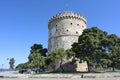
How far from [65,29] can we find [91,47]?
15505mm

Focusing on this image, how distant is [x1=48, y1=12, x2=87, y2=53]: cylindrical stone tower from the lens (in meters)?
54.9

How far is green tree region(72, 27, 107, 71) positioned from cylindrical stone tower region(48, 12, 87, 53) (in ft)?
39.3

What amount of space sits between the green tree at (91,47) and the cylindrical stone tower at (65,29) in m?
12.0

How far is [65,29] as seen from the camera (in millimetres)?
55219

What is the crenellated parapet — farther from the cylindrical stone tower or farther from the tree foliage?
the tree foliage

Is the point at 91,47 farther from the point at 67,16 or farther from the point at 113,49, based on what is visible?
the point at 67,16

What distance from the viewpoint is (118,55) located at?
4406 cm

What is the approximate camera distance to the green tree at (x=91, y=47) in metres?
40.3

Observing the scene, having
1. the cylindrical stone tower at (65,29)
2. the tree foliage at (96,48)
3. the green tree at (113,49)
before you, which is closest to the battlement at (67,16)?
the cylindrical stone tower at (65,29)


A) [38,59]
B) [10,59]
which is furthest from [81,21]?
[10,59]

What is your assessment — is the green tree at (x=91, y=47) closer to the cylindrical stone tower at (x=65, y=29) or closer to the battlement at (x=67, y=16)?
the cylindrical stone tower at (x=65, y=29)

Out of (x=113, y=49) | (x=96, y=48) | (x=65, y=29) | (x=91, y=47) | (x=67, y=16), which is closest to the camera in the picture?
(x=91, y=47)

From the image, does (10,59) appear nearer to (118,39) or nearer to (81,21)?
(81,21)

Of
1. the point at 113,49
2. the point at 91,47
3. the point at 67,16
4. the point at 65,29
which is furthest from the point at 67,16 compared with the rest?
the point at 113,49
